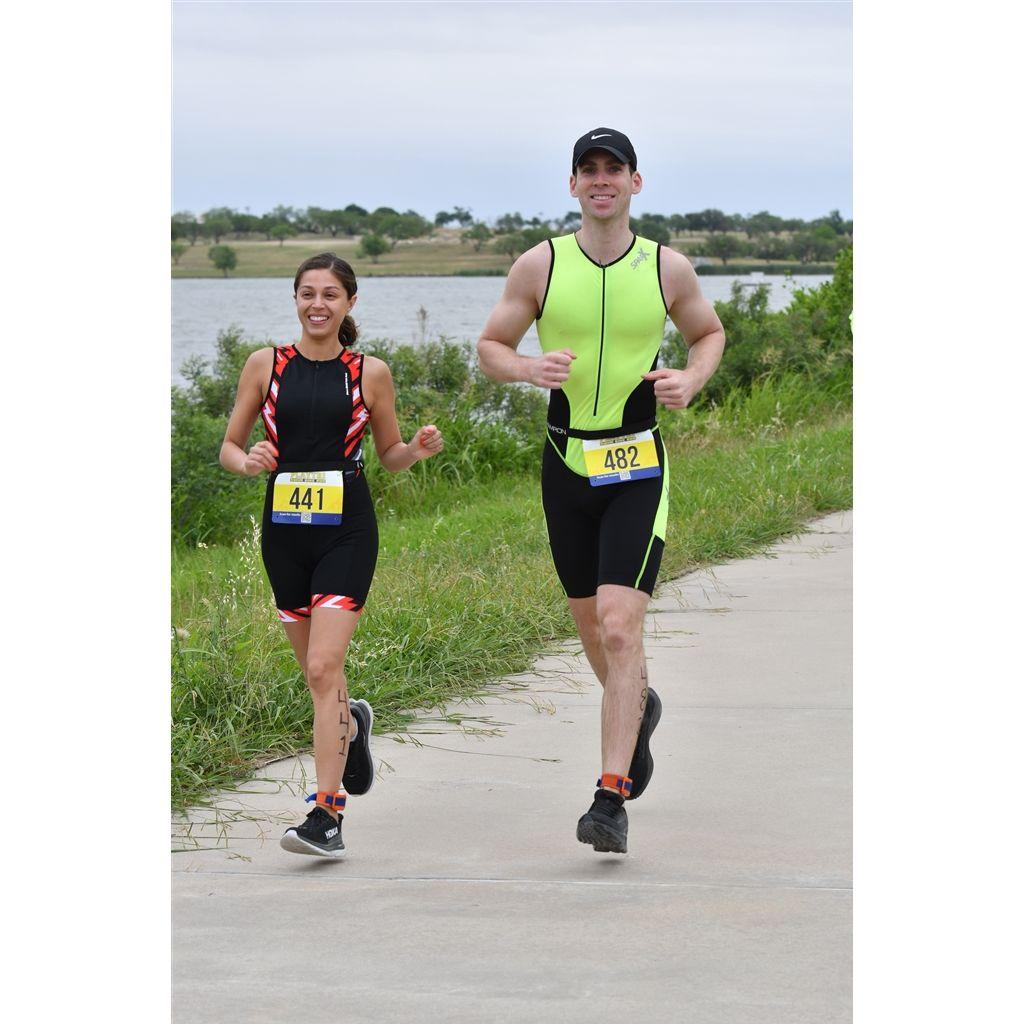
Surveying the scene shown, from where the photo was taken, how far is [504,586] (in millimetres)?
8984

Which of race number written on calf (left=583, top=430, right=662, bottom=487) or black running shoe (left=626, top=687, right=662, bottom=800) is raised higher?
race number written on calf (left=583, top=430, right=662, bottom=487)

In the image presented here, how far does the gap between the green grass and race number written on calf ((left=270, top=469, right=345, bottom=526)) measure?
3.75 feet

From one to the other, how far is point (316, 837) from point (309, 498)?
3.50 feet

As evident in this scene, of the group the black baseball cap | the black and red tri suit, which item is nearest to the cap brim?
the black baseball cap

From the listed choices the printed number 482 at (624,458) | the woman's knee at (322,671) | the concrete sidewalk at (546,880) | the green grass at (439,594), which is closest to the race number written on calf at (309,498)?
the woman's knee at (322,671)

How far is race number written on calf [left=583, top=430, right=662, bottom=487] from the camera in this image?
555cm

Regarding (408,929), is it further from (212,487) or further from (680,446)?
(680,446)

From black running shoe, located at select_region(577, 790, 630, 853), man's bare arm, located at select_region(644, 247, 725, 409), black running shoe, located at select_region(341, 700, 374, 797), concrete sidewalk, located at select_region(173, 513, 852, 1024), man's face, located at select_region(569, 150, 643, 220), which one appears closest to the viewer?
concrete sidewalk, located at select_region(173, 513, 852, 1024)

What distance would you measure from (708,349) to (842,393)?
1406cm

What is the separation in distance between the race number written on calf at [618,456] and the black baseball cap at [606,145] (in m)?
0.88

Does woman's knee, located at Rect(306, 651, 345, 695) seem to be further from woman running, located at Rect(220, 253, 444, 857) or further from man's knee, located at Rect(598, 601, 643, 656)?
man's knee, located at Rect(598, 601, 643, 656)

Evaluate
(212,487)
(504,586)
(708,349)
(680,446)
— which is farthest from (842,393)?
(708,349)

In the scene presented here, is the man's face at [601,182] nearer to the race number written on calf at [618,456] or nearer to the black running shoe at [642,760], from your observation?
the race number written on calf at [618,456]

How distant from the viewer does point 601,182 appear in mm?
5434
